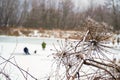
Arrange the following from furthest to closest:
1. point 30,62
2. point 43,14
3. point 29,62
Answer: point 43,14 → point 30,62 → point 29,62

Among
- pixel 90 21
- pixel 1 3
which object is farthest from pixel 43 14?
pixel 90 21

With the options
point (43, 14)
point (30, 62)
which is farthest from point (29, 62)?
point (43, 14)

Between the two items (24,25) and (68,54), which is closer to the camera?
(68,54)

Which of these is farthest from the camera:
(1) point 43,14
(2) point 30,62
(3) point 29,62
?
(1) point 43,14

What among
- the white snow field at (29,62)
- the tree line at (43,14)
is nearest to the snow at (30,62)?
the white snow field at (29,62)

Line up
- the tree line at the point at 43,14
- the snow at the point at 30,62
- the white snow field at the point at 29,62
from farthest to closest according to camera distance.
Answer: the tree line at the point at 43,14, the snow at the point at 30,62, the white snow field at the point at 29,62

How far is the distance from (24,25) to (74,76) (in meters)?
60.8

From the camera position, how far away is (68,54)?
1.35 metres

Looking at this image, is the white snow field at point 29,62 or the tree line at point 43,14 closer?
the white snow field at point 29,62

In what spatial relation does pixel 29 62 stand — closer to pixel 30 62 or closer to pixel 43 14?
pixel 30 62

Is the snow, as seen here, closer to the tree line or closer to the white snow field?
the white snow field

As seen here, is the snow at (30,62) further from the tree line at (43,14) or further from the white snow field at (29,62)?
the tree line at (43,14)

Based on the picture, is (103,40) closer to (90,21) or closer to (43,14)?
(90,21)

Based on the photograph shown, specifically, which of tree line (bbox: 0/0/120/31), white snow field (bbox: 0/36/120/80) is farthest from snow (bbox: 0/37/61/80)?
tree line (bbox: 0/0/120/31)
